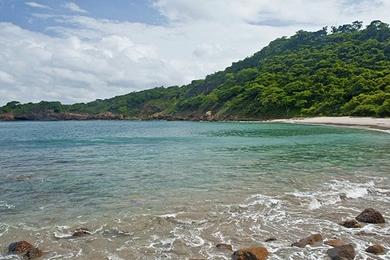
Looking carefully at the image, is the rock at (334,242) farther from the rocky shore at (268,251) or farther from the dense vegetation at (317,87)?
the dense vegetation at (317,87)

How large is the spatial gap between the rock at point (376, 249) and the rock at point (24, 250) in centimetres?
1072

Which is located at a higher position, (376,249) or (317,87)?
(317,87)

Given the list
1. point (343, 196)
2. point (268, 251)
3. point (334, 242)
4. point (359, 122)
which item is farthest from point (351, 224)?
point (359, 122)

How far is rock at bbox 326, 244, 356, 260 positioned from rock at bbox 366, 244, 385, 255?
750mm

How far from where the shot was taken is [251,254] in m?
11.5

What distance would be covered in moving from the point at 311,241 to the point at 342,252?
4.71ft

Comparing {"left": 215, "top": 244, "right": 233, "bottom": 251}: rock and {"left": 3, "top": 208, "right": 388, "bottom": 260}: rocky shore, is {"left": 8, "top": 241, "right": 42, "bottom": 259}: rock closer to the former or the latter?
{"left": 3, "top": 208, "right": 388, "bottom": 260}: rocky shore

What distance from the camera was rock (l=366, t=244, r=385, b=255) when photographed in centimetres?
1211

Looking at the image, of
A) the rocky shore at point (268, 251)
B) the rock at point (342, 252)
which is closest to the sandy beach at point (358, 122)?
the rocky shore at point (268, 251)

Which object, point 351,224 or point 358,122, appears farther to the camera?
point 358,122

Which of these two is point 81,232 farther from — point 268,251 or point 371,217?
point 371,217

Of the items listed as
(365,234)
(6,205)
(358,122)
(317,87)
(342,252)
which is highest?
(317,87)

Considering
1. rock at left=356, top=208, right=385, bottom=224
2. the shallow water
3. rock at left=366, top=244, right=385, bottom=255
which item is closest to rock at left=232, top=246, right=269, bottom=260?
the shallow water

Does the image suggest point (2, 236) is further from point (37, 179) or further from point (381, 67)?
point (381, 67)
